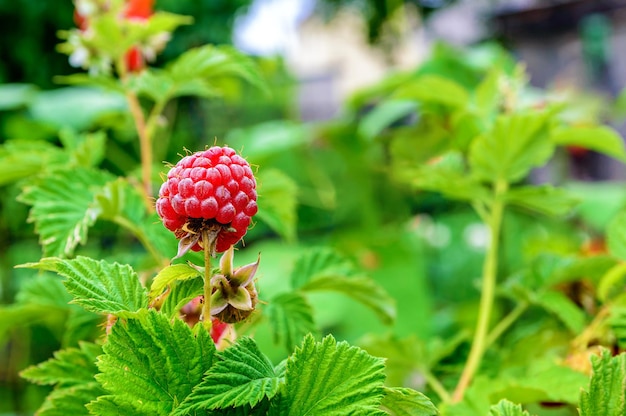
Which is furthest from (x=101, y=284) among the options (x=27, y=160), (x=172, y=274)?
(x=27, y=160)

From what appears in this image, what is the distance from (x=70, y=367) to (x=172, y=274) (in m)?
0.13

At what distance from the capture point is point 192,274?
292mm

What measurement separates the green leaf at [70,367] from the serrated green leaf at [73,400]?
0.06 feet

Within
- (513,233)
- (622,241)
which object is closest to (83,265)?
(622,241)

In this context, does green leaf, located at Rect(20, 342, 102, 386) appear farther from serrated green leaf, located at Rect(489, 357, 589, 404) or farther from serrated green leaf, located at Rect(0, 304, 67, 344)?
serrated green leaf, located at Rect(489, 357, 589, 404)

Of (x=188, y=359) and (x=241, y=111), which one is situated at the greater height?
(x=241, y=111)

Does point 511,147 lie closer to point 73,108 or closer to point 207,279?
point 207,279

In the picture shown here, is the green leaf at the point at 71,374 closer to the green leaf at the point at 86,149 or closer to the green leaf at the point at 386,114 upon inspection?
the green leaf at the point at 86,149

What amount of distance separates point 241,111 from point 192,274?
2.00 metres

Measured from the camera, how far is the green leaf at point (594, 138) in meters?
0.60

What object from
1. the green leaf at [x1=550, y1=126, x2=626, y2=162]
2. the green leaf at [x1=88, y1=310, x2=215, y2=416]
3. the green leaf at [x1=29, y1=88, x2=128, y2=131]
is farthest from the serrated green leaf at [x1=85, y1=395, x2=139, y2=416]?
the green leaf at [x1=29, y1=88, x2=128, y2=131]

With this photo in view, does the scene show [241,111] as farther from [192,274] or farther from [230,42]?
[192,274]

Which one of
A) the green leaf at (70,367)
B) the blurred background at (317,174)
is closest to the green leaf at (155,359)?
the green leaf at (70,367)

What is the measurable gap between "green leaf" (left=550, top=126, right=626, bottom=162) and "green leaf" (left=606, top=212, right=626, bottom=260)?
136mm
